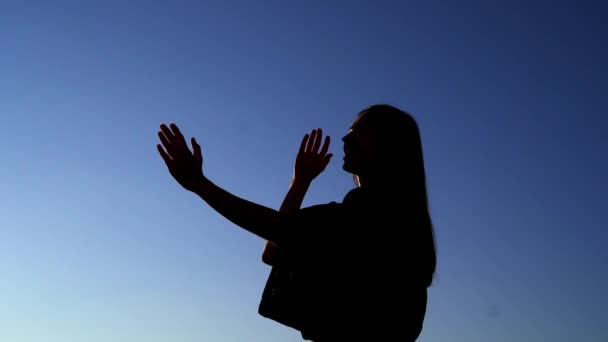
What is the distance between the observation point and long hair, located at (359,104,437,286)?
12.7 feet

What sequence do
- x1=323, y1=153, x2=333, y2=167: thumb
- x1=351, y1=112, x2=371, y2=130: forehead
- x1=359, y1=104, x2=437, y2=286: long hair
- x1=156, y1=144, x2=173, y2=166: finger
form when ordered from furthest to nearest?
x1=323, y1=153, x2=333, y2=167: thumb < x1=351, y1=112, x2=371, y2=130: forehead < x1=359, y1=104, x2=437, y2=286: long hair < x1=156, y1=144, x2=173, y2=166: finger

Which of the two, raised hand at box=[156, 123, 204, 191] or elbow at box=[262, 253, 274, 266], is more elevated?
raised hand at box=[156, 123, 204, 191]

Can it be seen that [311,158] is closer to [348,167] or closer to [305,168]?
[305,168]

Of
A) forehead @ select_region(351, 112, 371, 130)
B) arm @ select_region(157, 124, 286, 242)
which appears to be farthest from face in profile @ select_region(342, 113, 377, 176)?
arm @ select_region(157, 124, 286, 242)

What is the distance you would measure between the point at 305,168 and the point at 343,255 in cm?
141

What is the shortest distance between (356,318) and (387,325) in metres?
0.21

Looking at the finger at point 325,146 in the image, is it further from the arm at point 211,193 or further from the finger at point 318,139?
the arm at point 211,193

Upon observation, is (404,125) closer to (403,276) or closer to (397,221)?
(397,221)

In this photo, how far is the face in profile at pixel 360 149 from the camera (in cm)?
406

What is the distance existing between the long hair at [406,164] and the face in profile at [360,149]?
4cm

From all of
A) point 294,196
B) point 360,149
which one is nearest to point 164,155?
point 294,196

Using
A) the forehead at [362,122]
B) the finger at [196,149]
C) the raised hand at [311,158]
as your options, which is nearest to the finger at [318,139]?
the raised hand at [311,158]

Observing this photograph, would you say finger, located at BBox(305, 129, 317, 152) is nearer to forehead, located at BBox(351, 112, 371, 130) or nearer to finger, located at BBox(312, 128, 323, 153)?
finger, located at BBox(312, 128, 323, 153)

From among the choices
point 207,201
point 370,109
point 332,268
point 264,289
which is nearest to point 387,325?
point 332,268
